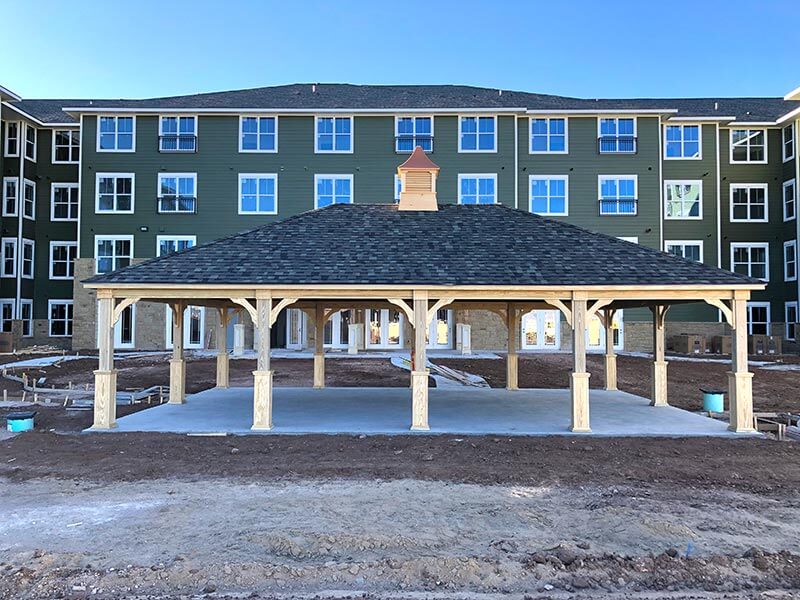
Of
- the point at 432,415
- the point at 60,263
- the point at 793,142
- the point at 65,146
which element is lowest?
the point at 432,415

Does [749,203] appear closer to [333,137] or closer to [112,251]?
[333,137]

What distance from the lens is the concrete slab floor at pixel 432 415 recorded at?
10609mm

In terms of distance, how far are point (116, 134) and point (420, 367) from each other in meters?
25.7

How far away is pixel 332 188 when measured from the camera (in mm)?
29188

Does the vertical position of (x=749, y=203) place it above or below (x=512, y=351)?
above

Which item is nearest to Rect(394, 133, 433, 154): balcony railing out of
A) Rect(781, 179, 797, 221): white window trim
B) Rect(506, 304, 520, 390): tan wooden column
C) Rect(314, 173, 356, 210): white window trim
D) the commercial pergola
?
Rect(314, 173, 356, 210): white window trim

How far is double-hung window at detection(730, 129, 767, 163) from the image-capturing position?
30938mm

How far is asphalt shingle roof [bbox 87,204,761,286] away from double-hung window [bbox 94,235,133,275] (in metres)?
18.9

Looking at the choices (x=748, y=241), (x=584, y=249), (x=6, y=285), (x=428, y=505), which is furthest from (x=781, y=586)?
(x=6, y=285)

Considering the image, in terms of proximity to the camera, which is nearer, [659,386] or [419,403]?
[419,403]

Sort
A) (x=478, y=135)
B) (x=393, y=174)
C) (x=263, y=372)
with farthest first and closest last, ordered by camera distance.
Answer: (x=478, y=135)
(x=393, y=174)
(x=263, y=372)

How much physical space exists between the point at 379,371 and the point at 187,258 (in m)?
11.4

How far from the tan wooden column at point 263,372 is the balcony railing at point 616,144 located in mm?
23824

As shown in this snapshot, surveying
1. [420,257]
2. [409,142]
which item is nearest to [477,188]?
[409,142]
